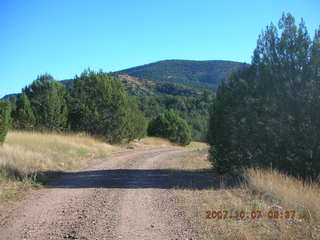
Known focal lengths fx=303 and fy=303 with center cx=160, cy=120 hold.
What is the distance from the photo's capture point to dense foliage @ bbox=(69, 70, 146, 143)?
27.6 metres

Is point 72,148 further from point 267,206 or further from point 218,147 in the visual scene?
point 267,206

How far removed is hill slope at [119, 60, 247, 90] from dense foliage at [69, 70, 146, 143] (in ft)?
322

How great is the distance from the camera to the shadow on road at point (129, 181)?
369 inches

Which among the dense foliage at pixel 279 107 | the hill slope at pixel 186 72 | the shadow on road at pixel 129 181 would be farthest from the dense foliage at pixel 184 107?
the shadow on road at pixel 129 181

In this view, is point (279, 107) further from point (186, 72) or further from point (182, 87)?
point (186, 72)

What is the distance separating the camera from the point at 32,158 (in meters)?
12.6

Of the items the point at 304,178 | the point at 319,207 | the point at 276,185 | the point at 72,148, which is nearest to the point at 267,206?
the point at 319,207

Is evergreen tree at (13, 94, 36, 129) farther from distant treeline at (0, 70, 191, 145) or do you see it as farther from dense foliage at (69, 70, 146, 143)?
dense foliage at (69, 70, 146, 143)

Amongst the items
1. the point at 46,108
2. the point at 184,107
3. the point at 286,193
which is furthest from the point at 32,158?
the point at 184,107

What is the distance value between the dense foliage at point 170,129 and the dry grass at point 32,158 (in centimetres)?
2539

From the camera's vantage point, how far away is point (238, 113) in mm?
11766

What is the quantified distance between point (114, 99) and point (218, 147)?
16557mm

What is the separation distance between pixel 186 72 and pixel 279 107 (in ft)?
466

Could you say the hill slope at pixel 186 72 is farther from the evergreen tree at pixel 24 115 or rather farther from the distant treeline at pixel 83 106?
the evergreen tree at pixel 24 115
